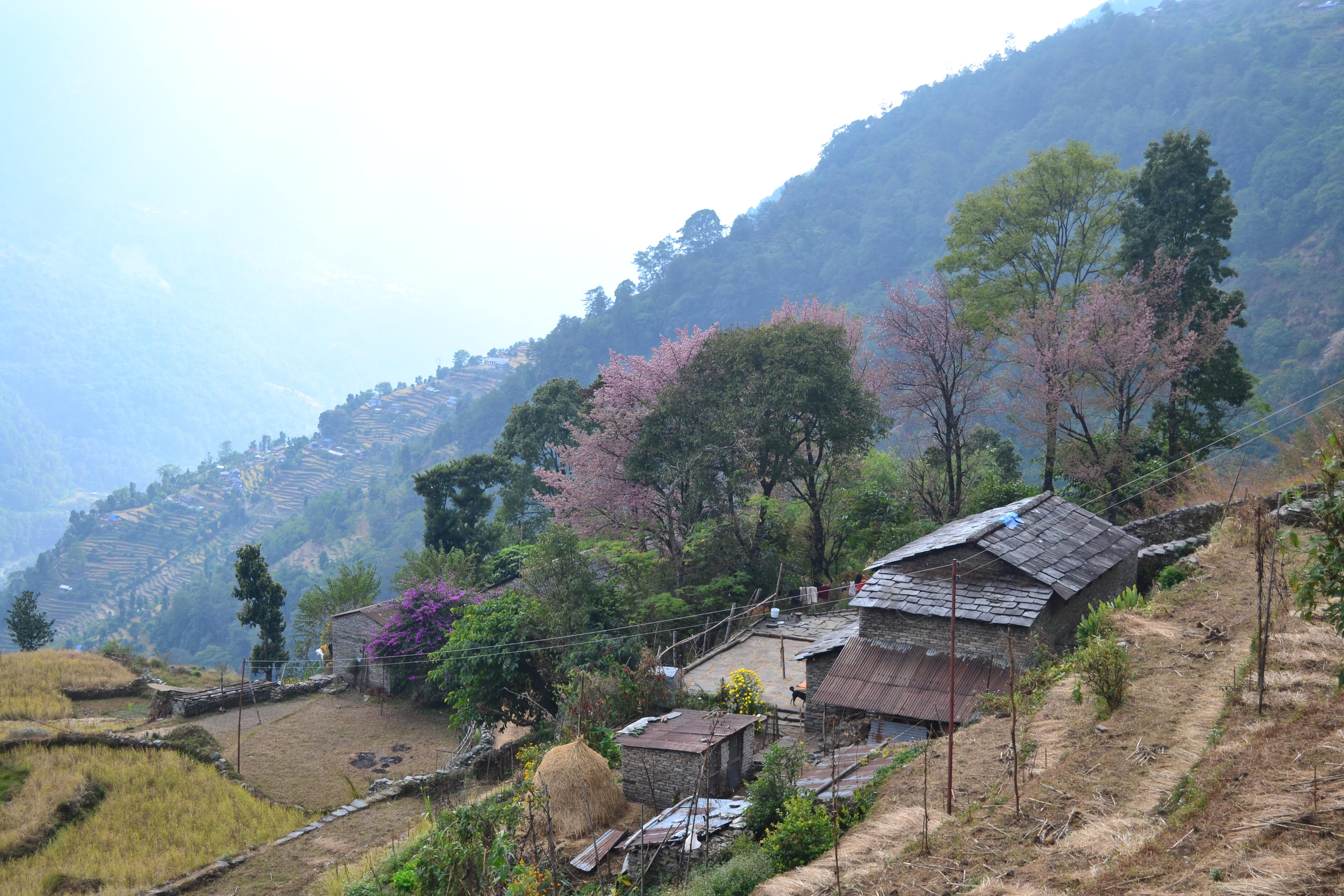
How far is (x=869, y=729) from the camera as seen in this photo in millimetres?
14430

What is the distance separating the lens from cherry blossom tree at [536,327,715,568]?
1125 inches

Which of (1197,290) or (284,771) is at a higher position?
(1197,290)

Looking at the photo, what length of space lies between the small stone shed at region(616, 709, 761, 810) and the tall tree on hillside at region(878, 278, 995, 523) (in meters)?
16.9

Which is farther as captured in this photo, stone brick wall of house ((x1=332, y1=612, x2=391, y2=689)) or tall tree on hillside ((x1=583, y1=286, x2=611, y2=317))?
tall tree on hillside ((x1=583, y1=286, x2=611, y2=317))

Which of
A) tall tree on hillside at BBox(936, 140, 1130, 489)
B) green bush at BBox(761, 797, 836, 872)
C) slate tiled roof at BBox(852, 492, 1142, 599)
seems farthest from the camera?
tall tree on hillside at BBox(936, 140, 1130, 489)

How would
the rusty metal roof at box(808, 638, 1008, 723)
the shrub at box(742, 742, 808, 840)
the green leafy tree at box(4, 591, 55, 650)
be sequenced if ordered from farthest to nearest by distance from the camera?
the green leafy tree at box(4, 591, 55, 650)
the rusty metal roof at box(808, 638, 1008, 723)
the shrub at box(742, 742, 808, 840)

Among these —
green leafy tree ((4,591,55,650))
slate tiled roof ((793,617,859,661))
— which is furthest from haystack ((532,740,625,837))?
green leafy tree ((4,591,55,650))

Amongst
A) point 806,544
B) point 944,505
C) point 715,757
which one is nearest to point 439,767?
point 715,757

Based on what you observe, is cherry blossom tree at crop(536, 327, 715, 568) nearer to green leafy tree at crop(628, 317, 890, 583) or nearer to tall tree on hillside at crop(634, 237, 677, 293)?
green leafy tree at crop(628, 317, 890, 583)

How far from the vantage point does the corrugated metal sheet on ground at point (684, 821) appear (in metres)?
10.8

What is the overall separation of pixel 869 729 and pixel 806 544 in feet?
49.4

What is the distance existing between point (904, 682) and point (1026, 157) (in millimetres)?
96899

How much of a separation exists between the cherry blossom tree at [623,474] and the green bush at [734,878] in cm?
1800

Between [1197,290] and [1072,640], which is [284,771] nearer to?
[1072,640]
